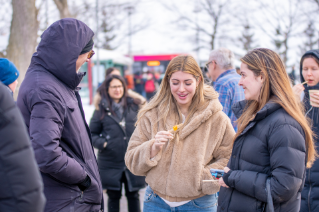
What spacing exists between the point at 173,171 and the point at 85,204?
2.29 feet

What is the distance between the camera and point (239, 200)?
1.93 m

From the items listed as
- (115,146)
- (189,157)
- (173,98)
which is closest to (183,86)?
(173,98)

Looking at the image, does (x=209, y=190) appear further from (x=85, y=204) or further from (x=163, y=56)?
(x=163, y=56)

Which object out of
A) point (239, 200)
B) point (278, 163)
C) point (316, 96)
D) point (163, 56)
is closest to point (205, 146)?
point (239, 200)

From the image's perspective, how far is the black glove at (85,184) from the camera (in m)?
2.11

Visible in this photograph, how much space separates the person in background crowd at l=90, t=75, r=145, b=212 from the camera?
13.2 ft

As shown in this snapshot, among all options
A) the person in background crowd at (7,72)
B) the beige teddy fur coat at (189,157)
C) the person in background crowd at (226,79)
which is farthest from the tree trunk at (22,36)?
the beige teddy fur coat at (189,157)

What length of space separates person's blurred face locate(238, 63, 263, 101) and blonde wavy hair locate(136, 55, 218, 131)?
18.2 inches

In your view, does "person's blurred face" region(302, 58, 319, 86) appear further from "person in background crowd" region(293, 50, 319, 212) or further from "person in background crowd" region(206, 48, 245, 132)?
"person in background crowd" region(206, 48, 245, 132)

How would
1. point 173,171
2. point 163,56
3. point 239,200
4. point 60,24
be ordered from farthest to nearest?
point 163,56 < point 173,171 < point 60,24 < point 239,200

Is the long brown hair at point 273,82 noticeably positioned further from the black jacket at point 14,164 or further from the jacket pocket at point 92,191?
the black jacket at point 14,164

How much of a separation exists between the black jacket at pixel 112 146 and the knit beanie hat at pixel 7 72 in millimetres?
1266

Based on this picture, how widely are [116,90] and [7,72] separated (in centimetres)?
156

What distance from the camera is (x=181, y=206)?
2.32 metres
